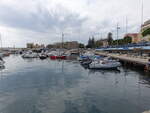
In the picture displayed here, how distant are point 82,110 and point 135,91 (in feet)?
30.1

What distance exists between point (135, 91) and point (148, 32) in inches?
3315

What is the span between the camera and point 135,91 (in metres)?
19.7

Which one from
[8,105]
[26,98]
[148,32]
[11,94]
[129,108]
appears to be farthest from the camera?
[148,32]

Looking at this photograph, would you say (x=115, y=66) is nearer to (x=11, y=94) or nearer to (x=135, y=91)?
(x=135, y=91)

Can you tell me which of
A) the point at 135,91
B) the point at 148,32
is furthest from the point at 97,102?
the point at 148,32

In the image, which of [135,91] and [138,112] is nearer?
[138,112]

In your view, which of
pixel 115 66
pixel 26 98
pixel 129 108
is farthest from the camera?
pixel 115 66

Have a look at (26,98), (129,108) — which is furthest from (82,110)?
(26,98)

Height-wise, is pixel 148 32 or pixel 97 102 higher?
pixel 148 32

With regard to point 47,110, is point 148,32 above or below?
above

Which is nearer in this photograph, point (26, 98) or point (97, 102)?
point (97, 102)

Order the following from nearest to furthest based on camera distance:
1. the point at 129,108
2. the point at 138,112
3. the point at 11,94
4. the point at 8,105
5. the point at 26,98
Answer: the point at 138,112
the point at 129,108
the point at 8,105
the point at 26,98
the point at 11,94

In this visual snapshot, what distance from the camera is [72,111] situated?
13.5 meters

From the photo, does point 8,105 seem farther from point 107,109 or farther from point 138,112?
point 138,112
